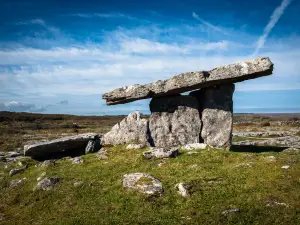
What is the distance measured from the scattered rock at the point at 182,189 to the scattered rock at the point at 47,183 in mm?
7038

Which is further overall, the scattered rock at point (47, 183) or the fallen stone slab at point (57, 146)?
the fallen stone slab at point (57, 146)

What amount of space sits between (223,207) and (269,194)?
231 cm

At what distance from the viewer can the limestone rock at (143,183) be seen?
14820 mm

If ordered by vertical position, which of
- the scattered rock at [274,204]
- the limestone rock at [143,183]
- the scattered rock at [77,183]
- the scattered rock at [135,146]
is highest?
the scattered rock at [135,146]

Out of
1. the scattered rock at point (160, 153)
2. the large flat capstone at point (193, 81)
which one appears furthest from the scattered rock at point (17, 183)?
the large flat capstone at point (193, 81)

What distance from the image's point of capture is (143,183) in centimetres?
1537

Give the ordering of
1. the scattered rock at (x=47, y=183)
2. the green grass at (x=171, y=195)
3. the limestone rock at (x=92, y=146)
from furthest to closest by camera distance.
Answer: the limestone rock at (x=92, y=146) < the scattered rock at (x=47, y=183) < the green grass at (x=171, y=195)

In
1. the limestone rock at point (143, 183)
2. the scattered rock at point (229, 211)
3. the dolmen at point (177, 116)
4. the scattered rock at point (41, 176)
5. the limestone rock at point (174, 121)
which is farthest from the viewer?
the limestone rock at point (174, 121)

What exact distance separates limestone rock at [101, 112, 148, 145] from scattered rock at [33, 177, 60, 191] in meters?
7.22

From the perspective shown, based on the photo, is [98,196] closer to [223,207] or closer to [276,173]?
[223,207]

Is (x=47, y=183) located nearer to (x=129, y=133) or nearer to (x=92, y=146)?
(x=92, y=146)

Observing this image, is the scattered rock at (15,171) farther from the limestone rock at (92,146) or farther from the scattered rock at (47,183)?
the limestone rock at (92,146)

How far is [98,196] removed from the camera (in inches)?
605

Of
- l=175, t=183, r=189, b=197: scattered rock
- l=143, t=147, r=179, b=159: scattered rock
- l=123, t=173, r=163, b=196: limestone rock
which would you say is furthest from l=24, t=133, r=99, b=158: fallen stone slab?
l=175, t=183, r=189, b=197: scattered rock
